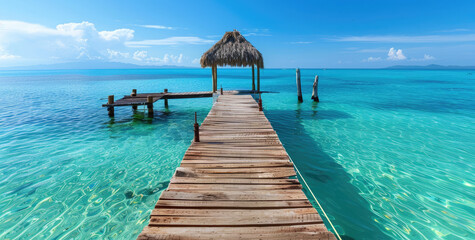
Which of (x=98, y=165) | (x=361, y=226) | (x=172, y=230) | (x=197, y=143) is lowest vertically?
(x=361, y=226)

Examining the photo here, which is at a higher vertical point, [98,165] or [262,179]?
[262,179]

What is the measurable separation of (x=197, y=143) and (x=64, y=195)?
3.89m

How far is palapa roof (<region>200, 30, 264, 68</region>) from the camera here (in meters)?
17.8

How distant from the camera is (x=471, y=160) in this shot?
8.25 metres

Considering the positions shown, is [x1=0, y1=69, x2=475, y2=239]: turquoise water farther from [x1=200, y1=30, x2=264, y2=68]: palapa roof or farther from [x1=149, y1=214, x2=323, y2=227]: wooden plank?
[x1=200, y1=30, x2=264, y2=68]: palapa roof

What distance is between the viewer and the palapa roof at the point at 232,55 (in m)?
17.8

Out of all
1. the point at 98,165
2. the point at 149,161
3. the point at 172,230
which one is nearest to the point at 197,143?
the point at 149,161

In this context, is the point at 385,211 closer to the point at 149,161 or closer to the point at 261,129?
the point at 261,129

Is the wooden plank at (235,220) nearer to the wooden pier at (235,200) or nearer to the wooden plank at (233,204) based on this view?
the wooden pier at (235,200)

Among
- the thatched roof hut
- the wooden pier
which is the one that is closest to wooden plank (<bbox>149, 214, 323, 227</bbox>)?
the wooden pier

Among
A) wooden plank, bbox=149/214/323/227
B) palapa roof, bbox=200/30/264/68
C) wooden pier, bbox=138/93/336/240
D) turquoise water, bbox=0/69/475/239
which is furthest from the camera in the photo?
palapa roof, bbox=200/30/264/68

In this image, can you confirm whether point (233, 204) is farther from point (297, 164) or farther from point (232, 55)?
point (232, 55)

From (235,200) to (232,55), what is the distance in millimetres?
15518

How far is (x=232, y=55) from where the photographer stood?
17.8 m
